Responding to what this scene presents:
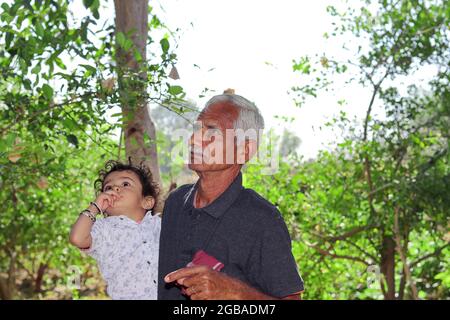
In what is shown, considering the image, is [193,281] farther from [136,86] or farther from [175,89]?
[136,86]

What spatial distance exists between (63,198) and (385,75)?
3702 millimetres

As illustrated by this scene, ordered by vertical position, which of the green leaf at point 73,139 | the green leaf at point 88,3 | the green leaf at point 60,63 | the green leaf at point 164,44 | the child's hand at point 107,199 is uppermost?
the green leaf at point 88,3

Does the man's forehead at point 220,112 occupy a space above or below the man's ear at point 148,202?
above

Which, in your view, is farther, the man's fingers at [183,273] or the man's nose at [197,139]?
the man's nose at [197,139]

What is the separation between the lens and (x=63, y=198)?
7660 millimetres

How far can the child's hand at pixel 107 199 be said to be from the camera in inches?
84.5

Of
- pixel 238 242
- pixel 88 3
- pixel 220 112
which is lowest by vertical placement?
pixel 238 242

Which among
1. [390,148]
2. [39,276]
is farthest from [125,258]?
[39,276]

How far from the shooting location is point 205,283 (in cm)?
169

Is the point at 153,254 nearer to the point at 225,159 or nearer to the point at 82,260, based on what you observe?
the point at 225,159

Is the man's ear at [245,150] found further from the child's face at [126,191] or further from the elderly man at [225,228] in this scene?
the child's face at [126,191]

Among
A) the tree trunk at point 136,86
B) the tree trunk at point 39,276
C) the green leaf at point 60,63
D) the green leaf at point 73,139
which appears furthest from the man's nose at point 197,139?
the tree trunk at point 39,276

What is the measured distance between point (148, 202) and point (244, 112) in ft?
1.68
